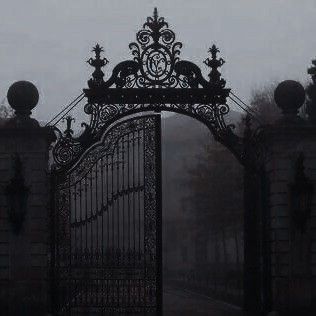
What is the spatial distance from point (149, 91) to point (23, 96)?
2.46 m

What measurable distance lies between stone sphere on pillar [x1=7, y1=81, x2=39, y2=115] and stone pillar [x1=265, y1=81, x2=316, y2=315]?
4.60 meters

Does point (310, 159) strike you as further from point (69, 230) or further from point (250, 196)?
point (69, 230)

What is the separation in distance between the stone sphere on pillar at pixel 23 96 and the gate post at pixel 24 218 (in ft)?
1.12

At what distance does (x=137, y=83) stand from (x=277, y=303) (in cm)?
503

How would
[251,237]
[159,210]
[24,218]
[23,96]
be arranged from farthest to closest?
[251,237] < [23,96] < [159,210] < [24,218]

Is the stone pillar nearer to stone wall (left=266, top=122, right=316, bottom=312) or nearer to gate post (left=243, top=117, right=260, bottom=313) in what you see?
stone wall (left=266, top=122, right=316, bottom=312)

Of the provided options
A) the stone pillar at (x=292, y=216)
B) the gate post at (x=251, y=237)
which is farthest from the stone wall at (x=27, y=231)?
the stone pillar at (x=292, y=216)

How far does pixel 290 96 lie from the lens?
1575cm

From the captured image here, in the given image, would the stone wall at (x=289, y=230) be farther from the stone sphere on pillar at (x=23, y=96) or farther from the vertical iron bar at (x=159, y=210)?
the stone sphere on pillar at (x=23, y=96)

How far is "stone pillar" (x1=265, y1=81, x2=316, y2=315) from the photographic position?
15.0 meters

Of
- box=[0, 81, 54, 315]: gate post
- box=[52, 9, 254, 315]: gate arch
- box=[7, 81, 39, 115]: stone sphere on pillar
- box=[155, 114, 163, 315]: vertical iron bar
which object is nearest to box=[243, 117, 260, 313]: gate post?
box=[52, 9, 254, 315]: gate arch

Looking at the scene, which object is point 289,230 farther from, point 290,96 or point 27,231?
point 27,231

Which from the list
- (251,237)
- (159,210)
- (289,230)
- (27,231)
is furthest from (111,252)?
(289,230)

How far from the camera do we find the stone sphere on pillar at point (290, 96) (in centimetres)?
1573
